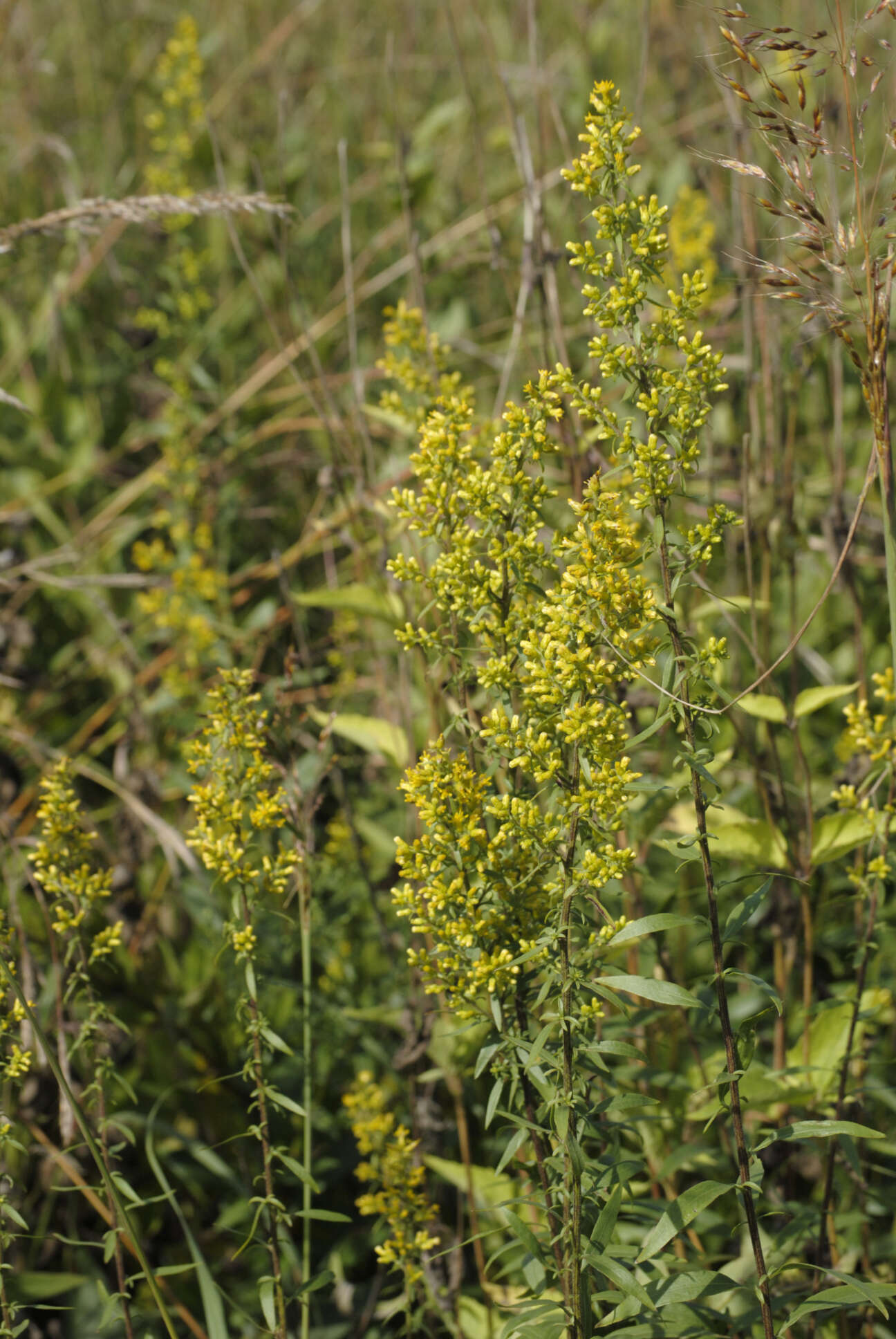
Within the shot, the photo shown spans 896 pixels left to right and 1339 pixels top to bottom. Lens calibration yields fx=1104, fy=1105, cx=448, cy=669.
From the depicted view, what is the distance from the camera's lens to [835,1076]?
6.02ft

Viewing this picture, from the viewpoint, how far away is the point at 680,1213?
48.3 inches

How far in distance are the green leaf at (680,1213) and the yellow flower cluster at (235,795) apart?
0.58 metres

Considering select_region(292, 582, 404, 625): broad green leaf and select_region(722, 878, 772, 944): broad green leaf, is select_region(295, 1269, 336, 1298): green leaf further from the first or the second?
select_region(292, 582, 404, 625): broad green leaf

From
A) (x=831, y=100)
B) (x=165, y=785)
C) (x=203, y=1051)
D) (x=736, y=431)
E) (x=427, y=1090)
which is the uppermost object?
(x=831, y=100)

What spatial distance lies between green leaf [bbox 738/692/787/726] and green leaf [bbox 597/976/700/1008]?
0.79 m

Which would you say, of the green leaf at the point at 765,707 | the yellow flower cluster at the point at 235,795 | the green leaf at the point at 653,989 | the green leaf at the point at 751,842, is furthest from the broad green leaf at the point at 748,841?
the yellow flower cluster at the point at 235,795

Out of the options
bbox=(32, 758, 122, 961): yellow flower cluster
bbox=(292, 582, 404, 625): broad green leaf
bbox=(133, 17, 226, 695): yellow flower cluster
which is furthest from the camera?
bbox=(133, 17, 226, 695): yellow flower cluster

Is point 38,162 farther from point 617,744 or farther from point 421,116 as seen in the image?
point 617,744

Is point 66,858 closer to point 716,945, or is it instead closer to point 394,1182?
point 394,1182

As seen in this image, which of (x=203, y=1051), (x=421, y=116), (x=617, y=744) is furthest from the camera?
(x=421, y=116)

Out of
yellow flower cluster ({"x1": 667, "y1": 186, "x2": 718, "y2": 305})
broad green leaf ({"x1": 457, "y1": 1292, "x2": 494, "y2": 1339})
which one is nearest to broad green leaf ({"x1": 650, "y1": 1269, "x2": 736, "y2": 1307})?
broad green leaf ({"x1": 457, "y1": 1292, "x2": 494, "y2": 1339})

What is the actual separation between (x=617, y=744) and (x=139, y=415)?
2.89m

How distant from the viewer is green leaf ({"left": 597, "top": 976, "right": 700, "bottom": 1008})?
1.13m

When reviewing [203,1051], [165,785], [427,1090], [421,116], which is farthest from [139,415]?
[427,1090]
